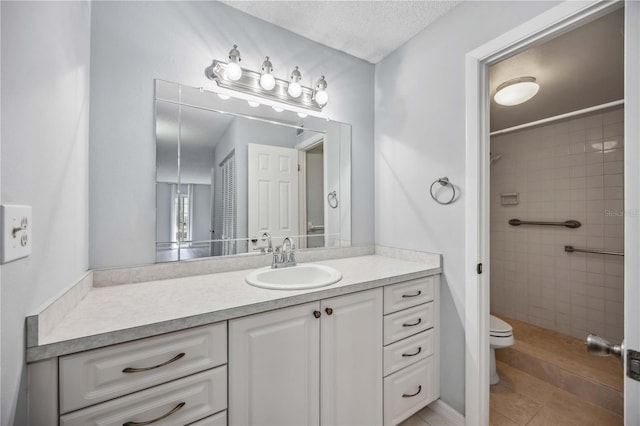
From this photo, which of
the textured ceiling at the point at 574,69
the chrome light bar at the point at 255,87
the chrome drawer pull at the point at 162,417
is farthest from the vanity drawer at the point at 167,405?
the textured ceiling at the point at 574,69

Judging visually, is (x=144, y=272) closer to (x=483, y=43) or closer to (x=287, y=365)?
(x=287, y=365)

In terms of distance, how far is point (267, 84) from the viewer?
1546 mm

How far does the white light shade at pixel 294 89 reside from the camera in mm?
1635

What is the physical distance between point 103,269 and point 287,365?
2.97 ft

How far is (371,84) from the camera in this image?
2.04 meters

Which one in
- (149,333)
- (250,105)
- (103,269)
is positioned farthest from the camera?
(250,105)

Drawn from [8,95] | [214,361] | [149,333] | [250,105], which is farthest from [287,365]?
[250,105]

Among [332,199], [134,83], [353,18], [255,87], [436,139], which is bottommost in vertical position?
[332,199]

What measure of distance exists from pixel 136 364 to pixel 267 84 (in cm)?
142

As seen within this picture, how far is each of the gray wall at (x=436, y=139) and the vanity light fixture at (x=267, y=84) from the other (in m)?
0.55

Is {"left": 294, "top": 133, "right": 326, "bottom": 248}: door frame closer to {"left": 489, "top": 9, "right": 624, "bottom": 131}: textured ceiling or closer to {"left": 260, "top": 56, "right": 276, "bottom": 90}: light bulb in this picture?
{"left": 260, "top": 56, "right": 276, "bottom": 90}: light bulb

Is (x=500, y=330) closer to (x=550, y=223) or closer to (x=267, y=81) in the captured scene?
(x=550, y=223)

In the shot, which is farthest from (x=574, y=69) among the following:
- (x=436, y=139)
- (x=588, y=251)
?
(x=588, y=251)

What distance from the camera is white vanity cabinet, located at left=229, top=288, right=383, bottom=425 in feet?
3.13
